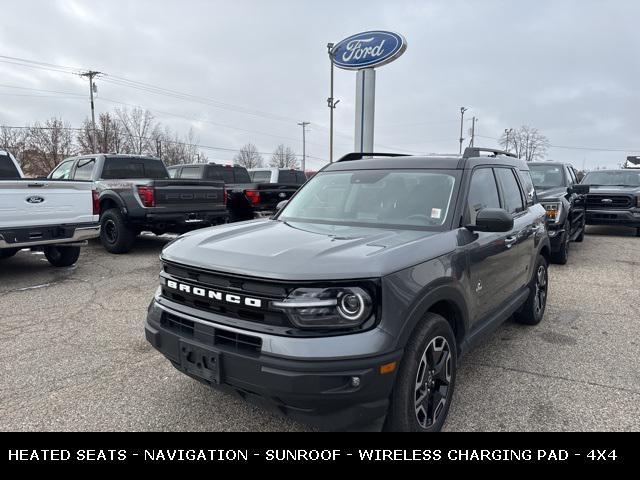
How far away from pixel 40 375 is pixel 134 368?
0.72 meters

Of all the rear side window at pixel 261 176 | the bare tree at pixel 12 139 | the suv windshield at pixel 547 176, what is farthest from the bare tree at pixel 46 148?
the suv windshield at pixel 547 176

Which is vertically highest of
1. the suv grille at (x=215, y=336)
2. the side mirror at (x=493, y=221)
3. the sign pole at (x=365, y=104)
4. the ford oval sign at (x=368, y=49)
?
the ford oval sign at (x=368, y=49)

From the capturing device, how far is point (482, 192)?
142 inches

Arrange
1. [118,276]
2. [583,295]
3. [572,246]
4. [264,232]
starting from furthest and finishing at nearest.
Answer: [572,246]
[118,276]
[583,295]
[264,232]

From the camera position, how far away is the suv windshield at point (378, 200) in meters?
3.22

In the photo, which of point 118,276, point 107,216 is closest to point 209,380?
point 118,276

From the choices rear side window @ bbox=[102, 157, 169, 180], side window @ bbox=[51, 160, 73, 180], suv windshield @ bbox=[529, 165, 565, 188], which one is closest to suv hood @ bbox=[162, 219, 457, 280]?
rear side window @ bbox=[102, 157, 169, 180]

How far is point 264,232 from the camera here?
9.99 feet

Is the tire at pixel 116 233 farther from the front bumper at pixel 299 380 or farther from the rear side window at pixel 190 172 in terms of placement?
the front bumper at pixel 299 380

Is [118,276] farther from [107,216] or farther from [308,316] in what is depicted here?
[308,316]

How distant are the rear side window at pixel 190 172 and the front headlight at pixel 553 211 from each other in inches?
359

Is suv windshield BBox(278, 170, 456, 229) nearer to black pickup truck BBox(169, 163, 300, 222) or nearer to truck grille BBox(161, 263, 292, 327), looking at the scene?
truck grille BBox(161, 263, 292, 327)

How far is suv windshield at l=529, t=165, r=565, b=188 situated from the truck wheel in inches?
357

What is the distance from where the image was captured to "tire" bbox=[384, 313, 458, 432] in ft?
7.79
